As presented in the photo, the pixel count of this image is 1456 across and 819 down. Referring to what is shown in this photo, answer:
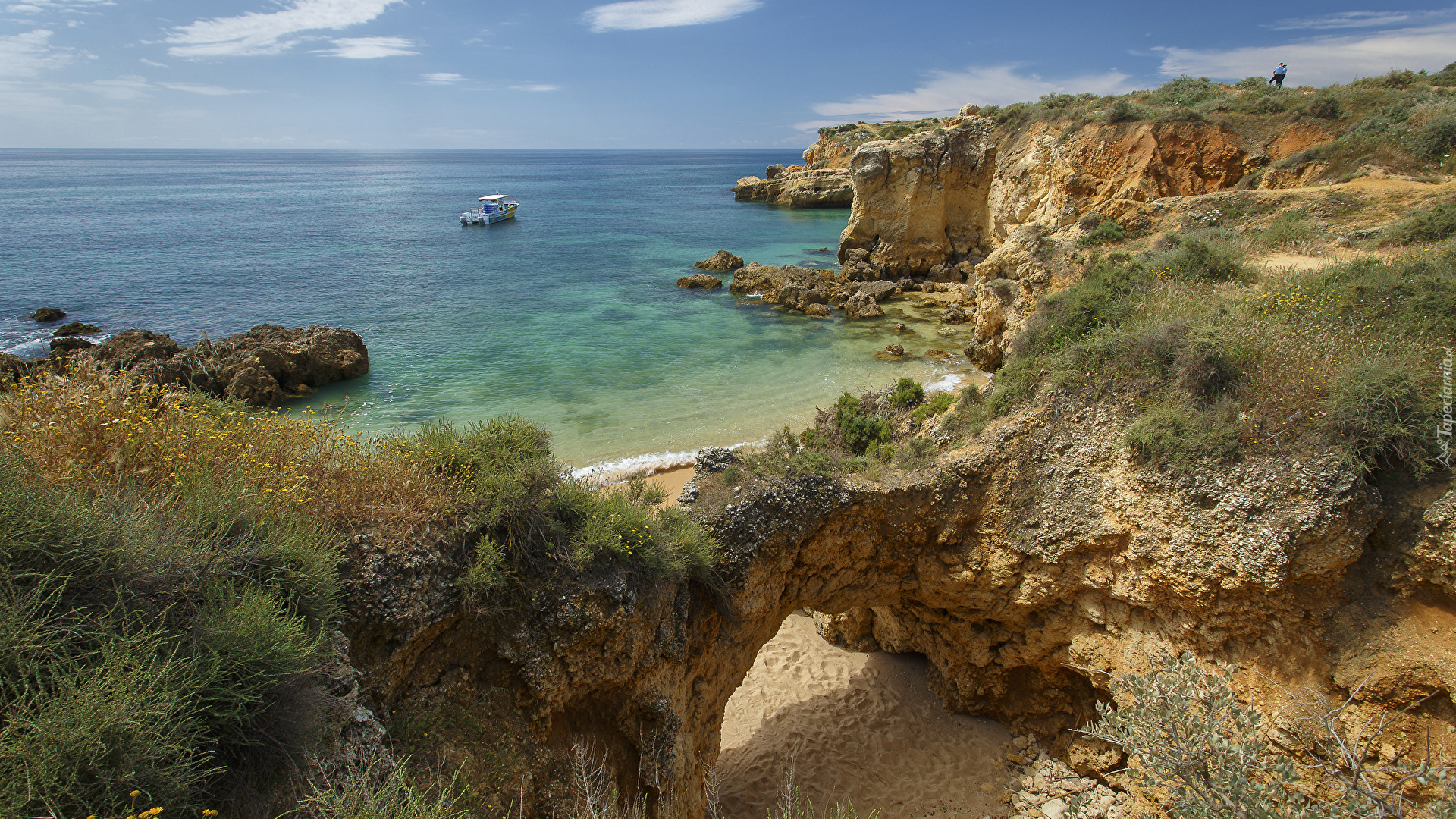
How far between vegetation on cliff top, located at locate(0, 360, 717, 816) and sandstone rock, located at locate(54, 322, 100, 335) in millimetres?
27371

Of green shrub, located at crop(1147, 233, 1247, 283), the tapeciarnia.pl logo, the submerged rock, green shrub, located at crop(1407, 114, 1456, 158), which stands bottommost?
the submerged rock

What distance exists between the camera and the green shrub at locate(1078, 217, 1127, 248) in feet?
50.2

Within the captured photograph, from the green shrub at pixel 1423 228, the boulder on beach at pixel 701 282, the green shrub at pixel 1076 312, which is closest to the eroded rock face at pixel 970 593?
the green shrub at pixel 1076 312

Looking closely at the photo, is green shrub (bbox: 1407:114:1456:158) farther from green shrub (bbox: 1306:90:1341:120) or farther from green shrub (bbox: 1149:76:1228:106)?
green shrub (bbox: 1149:76:1228:106)

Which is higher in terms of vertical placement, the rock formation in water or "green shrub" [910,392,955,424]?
"green shrub" [910,392,955,424]

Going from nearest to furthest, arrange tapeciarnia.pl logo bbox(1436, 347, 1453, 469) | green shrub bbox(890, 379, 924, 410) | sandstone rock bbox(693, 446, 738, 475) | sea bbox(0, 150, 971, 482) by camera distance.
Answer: tapeciarnia.pl logo bbox(1436, 347, 1453, 469)
sandstone rock bbox(693, 446, 738, 475)
green shrub bbox(890, 379, 924, 410)
sea bbox(0, 150, 971, 482)

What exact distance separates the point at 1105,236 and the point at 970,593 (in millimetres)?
10888

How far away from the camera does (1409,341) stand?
313 inches

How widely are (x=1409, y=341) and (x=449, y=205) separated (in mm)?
83899

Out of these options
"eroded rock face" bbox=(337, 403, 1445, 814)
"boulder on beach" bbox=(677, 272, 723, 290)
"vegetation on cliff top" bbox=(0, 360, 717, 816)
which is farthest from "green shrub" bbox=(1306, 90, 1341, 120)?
"boulder on beach" bbox=(677, 272, 723, 290)

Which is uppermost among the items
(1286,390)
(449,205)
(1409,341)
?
(449,205)

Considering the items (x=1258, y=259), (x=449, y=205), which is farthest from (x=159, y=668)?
(x=449, y=205)

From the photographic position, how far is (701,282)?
1448 inches

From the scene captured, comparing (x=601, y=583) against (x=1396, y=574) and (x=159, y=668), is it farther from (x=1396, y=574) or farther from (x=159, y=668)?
(x=1396, y=574)
